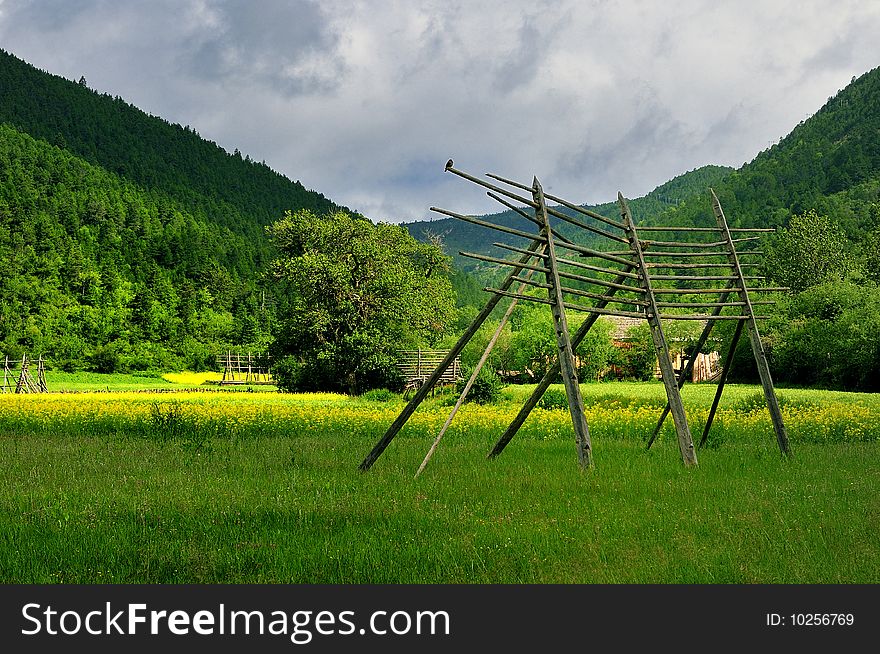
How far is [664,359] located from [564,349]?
1.67m

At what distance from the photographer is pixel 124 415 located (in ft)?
56.2

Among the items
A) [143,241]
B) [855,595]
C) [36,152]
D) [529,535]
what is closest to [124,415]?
[529,535]

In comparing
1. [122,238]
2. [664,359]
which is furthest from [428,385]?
[122,238]

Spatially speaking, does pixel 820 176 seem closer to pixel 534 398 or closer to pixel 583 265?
pixel 534 398

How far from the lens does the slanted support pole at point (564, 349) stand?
9281 mm

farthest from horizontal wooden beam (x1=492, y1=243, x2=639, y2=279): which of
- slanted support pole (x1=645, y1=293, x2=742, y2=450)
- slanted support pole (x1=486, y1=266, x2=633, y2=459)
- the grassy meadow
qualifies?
the grassy meadow

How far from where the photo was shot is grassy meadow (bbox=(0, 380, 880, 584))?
5.62 metres

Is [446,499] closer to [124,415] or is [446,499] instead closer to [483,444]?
[483,444]

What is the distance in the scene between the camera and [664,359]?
408 inches

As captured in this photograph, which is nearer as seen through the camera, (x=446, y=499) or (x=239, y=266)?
(x=446, y=499)

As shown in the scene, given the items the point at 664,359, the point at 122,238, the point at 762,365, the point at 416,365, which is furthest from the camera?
the point at 122,238

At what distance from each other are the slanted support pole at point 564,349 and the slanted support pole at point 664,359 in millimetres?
1147

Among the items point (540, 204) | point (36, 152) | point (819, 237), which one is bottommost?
point (540, 204)

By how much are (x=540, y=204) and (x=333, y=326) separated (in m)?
23.6
